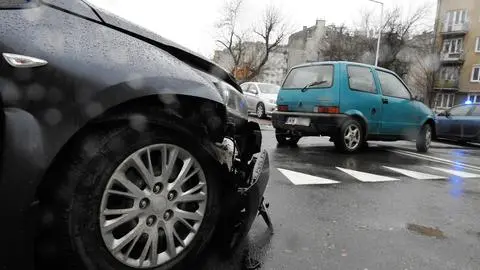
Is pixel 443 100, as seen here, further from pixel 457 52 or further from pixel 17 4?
pixel 17 4

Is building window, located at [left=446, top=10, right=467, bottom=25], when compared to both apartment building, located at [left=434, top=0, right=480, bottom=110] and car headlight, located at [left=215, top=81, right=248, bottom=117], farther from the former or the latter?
car headlight, located at [left=215, top=81, right=248, bottom=117]

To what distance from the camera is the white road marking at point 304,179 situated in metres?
5.10

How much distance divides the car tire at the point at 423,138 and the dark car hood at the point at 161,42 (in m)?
7.23

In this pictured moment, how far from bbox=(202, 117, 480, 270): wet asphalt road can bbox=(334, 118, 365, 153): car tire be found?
28.9 inches

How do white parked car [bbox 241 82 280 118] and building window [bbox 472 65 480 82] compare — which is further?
building window [bbox 472 65 480 82]

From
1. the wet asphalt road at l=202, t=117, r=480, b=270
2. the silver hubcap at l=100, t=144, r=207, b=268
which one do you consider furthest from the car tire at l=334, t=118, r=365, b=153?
the silver hubcap at l=100, t=144, r=207, b=268

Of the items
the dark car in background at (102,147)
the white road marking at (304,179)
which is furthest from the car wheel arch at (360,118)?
the dark car in background at (102,147)

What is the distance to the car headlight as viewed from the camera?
9.17 ft

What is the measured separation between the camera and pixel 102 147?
6.77ft

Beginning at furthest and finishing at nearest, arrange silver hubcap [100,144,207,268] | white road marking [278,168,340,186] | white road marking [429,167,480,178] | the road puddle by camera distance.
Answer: white road marking [429,167,480,178]
white road marking [278,168,340,186]
the road puddle
silver hubcap [100,144,207,268]

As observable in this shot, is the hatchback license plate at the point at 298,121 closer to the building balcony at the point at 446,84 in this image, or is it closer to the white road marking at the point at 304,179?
the white road marking at the point at 304,179

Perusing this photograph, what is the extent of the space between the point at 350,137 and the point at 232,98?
513cm

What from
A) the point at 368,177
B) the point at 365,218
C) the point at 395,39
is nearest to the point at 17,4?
the point at 365,218

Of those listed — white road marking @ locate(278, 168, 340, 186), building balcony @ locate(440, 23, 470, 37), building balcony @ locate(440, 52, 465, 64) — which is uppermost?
building balcony @ locate(440, 23, 470, 37)
